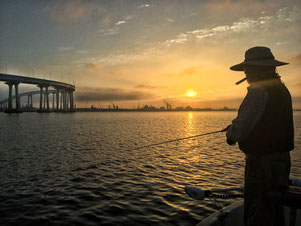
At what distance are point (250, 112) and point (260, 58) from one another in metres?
1.20

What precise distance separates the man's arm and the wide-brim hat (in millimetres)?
620

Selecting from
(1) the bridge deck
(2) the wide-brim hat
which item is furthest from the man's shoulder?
(1) the bridge deck

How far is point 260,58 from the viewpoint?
4172 mm

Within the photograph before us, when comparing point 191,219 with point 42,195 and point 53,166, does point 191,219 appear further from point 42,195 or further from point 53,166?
point 53,166

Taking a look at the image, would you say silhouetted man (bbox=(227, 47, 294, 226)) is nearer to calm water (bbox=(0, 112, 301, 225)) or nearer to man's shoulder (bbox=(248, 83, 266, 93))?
man's shoulder (bbox=(248, 83, 266, 93))

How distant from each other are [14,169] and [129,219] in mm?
11096

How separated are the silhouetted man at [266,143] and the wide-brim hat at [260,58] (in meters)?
0.33

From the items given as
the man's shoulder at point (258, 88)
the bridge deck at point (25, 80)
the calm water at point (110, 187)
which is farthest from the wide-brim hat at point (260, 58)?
the bridge deck at point (25, 80)

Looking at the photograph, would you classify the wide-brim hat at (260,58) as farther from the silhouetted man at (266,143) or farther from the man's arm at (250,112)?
the man's arm at (250,112)

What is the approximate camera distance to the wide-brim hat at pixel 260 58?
4102 millimetres

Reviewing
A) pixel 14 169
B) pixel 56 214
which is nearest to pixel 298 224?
pixel 56 214

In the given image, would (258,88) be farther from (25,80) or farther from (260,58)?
(25,80)

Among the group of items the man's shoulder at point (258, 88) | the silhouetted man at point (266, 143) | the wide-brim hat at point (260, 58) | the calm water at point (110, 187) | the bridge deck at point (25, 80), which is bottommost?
the calm water at point (110, 187)

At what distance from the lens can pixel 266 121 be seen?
3.72 metres
